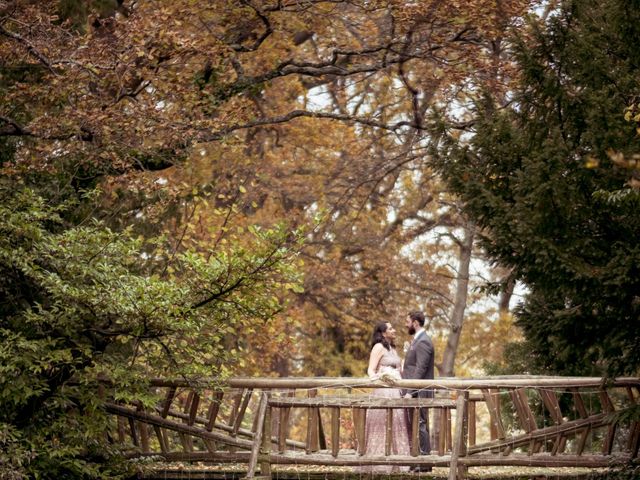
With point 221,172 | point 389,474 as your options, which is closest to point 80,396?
point 389,474

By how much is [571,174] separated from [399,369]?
3852 millimetres

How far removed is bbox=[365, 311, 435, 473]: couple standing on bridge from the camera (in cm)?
1213

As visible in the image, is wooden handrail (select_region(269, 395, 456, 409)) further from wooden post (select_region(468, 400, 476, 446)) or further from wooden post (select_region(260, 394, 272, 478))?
wooden post (select_region(468, 400, 476, 446))

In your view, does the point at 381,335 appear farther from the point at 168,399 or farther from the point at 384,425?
the point at 168,399

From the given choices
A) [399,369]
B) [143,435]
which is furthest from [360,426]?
[143,435]

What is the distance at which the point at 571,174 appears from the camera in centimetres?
991

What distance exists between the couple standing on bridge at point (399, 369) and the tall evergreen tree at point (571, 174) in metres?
1.59

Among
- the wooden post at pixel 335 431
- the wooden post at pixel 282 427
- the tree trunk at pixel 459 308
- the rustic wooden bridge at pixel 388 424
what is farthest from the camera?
the tree trunk at pixel 459 308

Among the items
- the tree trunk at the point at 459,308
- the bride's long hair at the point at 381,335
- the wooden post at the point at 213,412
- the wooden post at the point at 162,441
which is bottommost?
the wooden post at the point at 162,441

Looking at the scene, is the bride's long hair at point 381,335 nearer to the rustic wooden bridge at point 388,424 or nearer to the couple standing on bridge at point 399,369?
the couple standing on bridge at point 399,369

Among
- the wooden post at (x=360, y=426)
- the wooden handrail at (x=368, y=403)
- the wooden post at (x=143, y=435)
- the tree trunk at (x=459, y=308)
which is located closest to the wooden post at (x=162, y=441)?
the wooden post at (x=143, y=435)

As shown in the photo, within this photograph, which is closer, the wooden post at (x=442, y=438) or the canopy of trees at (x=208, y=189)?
the canopy of trees at (x=208, y=189)

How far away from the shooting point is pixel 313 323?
25.4 metres

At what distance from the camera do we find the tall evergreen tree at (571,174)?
9602mm
